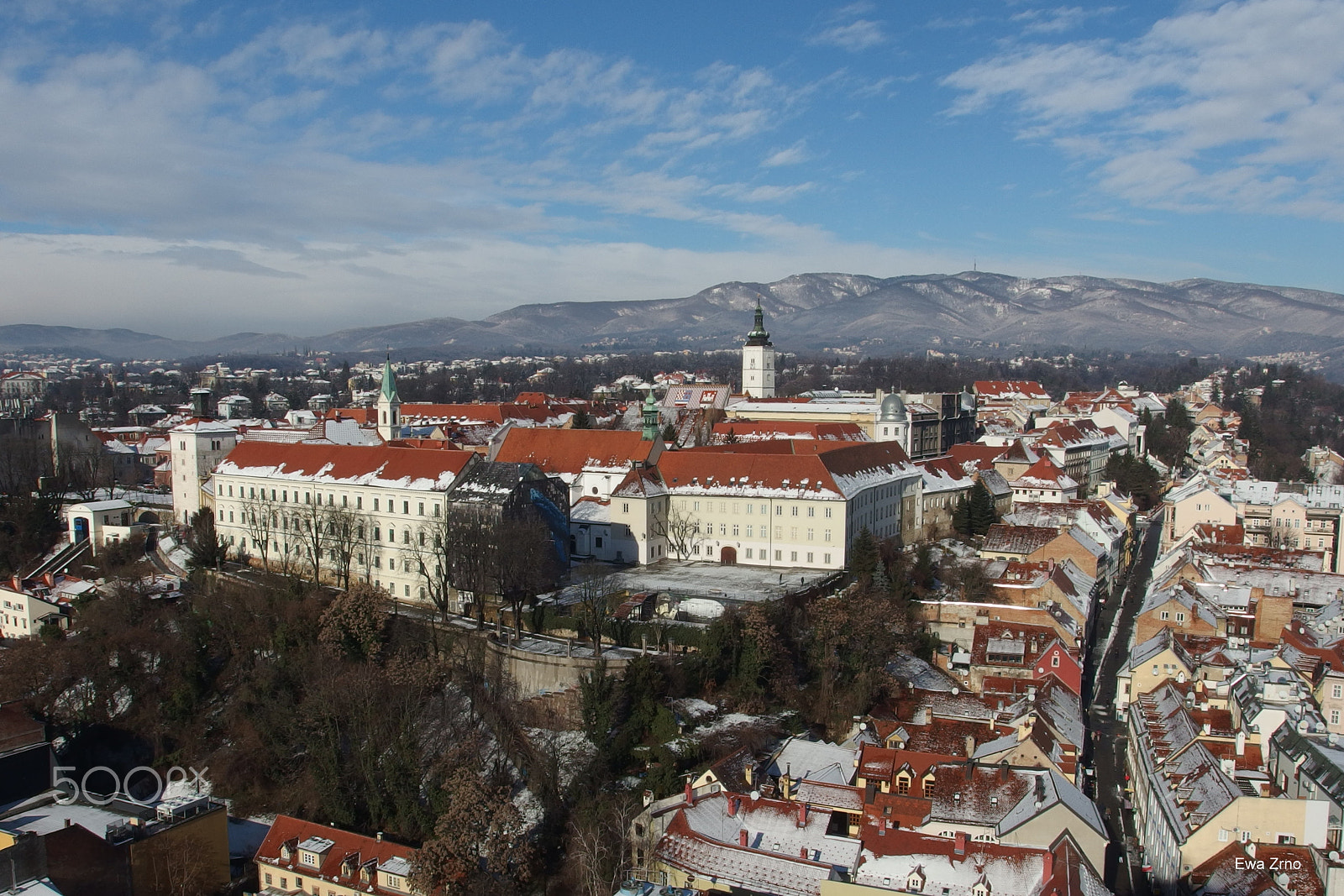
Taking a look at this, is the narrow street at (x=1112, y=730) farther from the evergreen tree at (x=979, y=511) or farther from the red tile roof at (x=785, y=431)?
the red tile roof at (x=785, y=431)

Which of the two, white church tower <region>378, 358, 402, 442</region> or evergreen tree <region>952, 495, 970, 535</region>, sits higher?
white church tower <region>378, 358, 402, 442</region>

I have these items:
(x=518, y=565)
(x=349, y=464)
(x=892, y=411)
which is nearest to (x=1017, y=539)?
(x=892, y=411)

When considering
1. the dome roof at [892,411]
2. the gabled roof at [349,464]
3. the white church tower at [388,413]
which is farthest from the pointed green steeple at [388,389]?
the dome roof at [892,411]

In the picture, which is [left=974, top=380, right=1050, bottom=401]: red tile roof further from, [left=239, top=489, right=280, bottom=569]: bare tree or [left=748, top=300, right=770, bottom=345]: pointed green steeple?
[left=239, top=489, right=280, bottom=569]: bare tree

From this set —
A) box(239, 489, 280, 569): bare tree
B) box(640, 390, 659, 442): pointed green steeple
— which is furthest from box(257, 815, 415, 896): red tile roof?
box(640, 390, 659, 442): pointed green steeple

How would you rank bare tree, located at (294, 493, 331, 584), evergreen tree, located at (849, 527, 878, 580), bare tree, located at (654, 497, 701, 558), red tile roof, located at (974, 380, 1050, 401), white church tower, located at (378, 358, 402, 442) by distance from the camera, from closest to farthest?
evergreen tree, located at (849, 527, 878, 580) → bare tree, located at (294, 493, 331, 584) → bare tree, located at (654, 497, 701, 558) → white church tower, located at (378, 358, 402, 442) → red tile roof, located at (974, 380, 1050, 401)

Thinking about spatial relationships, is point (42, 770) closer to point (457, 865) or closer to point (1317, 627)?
point (457, 865)
